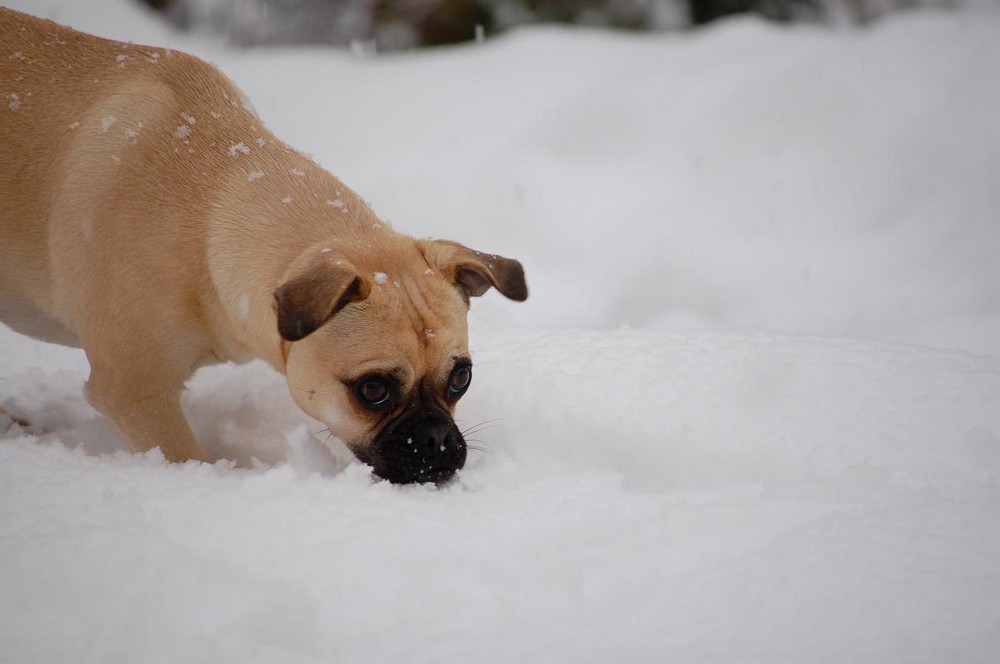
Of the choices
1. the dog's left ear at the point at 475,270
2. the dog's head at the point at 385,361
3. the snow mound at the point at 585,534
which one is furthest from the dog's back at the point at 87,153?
the dog's left ear at the point at 475,270

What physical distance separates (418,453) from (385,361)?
1.14 feet

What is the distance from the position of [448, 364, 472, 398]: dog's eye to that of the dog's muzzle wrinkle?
0.16 meters

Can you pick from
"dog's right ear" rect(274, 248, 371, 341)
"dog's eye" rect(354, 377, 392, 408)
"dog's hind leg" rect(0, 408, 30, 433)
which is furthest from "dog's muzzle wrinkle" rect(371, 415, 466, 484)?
"dog's hind leg" rect(0, 408, 30, 433)

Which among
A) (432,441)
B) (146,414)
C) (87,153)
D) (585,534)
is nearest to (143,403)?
(146,414)

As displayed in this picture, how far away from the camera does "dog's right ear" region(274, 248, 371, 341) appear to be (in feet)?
8.48

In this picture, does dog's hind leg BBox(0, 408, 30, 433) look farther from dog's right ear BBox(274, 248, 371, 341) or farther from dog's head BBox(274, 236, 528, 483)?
dog's right ear BBox(274, 248, 371, 341)

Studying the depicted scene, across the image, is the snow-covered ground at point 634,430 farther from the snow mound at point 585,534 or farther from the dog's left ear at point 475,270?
the dog's left ear at point 475,270

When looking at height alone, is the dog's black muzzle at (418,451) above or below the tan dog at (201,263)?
below

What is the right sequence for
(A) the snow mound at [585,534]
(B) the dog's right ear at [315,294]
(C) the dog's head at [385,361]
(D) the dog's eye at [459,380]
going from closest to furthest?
(A) the snow mound at [585,534] < (B) the dog's right ear at [315,294] < (C) the dog's head at [385,361] < (D) the dog's eye at [459,380]

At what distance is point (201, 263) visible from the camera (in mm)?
3053

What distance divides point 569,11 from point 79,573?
8.88 meters

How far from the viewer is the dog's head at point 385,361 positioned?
111 inches

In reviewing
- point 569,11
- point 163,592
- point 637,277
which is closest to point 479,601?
point 163,592

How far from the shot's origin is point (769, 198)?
5.88 meters
